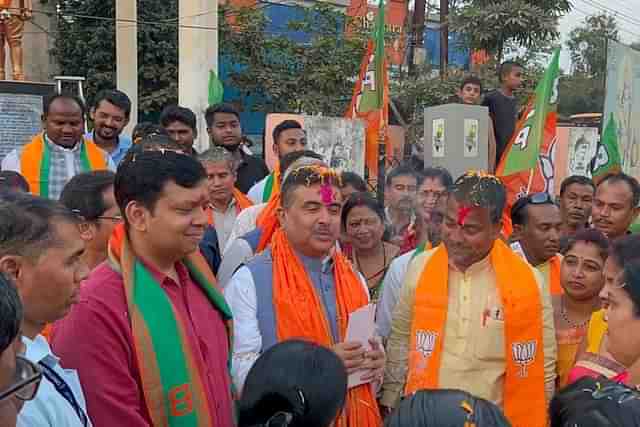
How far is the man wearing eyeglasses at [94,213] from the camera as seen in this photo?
2.87 metres

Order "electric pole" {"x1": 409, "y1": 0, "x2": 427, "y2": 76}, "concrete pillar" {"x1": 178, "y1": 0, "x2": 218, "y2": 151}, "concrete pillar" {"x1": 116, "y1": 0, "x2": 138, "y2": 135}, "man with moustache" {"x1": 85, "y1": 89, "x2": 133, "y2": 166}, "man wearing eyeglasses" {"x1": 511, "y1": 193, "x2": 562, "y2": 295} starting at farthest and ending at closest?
"electric pole" {"x1": 409, "y1": 0, "x2": 427, "y2": 76} → "concrete pillar" {"x1": 116, "y1": 0, "x2": 138, "y2": 135} → "concrete pillar" {"x1": 178, "y1": 0, "x2": 218, "y2": 151} → "man with moustache" {"x1": 85, "y1": 89, "x2": 133, "y2": 166} → "man wearing eyeglasses" {"x1": 511, "y1": 193, "x2": 562, "y2": 295}

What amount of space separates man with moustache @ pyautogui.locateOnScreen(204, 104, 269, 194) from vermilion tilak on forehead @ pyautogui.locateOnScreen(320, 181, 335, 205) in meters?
2.63

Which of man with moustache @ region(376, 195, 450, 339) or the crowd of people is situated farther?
man with moustache @ region(376, 195, 450, 339)

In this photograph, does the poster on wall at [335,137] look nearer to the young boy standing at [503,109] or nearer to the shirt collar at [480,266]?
the young boy standing at [503,109]

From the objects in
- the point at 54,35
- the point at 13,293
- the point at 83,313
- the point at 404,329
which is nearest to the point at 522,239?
the point at 404,329

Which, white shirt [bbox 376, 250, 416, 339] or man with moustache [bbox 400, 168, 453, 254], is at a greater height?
man with moustache [bbox 400, 168, 453, 254]

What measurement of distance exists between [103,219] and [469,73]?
13.4 m

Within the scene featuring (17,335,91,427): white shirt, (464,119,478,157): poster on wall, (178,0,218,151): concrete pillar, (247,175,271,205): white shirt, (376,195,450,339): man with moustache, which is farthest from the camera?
(178,0,218,151): concrete pillar

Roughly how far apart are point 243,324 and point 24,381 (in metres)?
1.41

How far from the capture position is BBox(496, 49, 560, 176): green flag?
581 cm

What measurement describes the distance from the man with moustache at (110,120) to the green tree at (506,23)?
10207 millimetres

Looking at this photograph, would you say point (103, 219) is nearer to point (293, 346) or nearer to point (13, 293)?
point (293, 346)

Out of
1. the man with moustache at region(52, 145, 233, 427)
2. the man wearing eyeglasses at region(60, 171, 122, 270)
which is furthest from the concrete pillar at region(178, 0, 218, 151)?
the man with moustache at region(52, 145, 233, 427)

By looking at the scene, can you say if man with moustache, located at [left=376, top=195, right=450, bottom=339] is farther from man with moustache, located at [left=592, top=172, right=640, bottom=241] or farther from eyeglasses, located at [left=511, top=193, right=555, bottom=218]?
man with moustache, located at [left=592, top=172, right=640, bottom=241]
